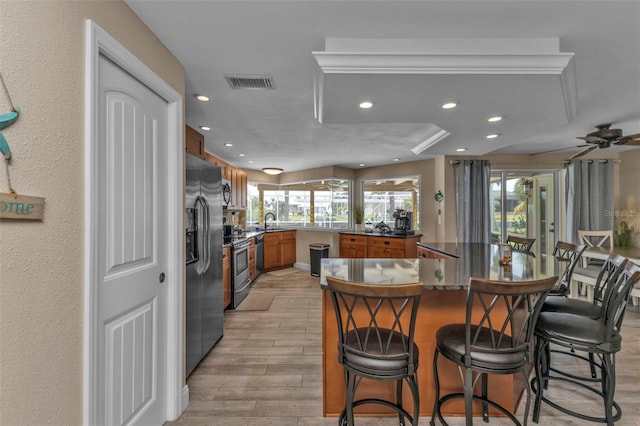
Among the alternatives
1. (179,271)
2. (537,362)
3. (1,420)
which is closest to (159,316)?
(179,271)

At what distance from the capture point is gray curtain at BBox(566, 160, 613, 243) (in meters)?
4.70

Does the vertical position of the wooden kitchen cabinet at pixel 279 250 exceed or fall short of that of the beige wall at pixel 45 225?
it falls short

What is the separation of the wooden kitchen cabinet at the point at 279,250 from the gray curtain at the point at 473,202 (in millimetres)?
3685

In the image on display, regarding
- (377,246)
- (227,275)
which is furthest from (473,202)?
(227,275)

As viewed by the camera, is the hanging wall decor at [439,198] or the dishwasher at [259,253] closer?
the hanging wall decor at [439,198]

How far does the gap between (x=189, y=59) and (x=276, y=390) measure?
8.28ft

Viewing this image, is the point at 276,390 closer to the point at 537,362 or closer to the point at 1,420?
→ the point at 1,420

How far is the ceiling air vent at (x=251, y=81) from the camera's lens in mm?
2172

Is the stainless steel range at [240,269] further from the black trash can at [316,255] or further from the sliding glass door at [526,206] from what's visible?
the sliding glass door at [526,206]

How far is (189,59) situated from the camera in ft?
6.30

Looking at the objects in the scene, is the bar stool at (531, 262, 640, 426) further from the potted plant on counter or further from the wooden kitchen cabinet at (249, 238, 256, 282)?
the potted plant on counter

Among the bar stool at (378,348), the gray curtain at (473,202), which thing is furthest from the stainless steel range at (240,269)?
the gray curtain at (473,202)

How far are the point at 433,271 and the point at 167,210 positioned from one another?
76.8 inches

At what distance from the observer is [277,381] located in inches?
89.9
